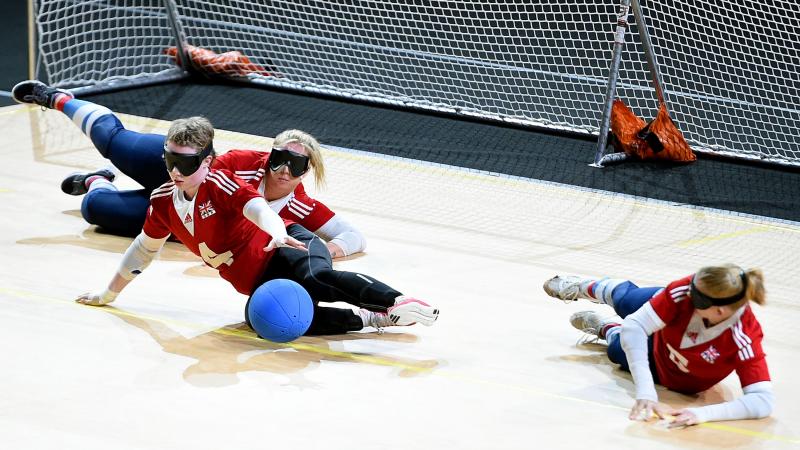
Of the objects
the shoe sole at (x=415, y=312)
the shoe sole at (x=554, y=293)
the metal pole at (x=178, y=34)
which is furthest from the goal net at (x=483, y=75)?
the shoe sole at (x=415, y=312)

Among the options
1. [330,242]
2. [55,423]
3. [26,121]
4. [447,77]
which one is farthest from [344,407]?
[447,77]

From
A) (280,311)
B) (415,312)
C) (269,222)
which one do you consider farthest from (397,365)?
(269,222)

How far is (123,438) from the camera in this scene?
3738 millimetres

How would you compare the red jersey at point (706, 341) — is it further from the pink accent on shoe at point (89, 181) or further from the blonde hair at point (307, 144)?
the pink accent on shoe at point (89, 181)

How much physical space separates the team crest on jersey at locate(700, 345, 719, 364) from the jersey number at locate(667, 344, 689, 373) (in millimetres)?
86

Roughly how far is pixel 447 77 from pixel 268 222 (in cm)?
646

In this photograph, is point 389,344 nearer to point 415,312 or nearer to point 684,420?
point 415,312

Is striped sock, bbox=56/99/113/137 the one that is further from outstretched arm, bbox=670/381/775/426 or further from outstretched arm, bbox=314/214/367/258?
outstretched arm, bbox=670/381/775/426

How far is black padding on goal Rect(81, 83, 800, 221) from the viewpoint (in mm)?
7969

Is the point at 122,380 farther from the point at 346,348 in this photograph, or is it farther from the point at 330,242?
the point at 330,242

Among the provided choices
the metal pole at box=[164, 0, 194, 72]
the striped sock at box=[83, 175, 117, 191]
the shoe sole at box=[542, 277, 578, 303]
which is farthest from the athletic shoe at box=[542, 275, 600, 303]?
the metal pole at box=[164, 0, 194, 72]

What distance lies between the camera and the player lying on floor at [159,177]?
18.1ft

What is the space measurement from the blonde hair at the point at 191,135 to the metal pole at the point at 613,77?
13.8 feet

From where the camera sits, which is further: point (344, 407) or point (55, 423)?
point (344, 407)
